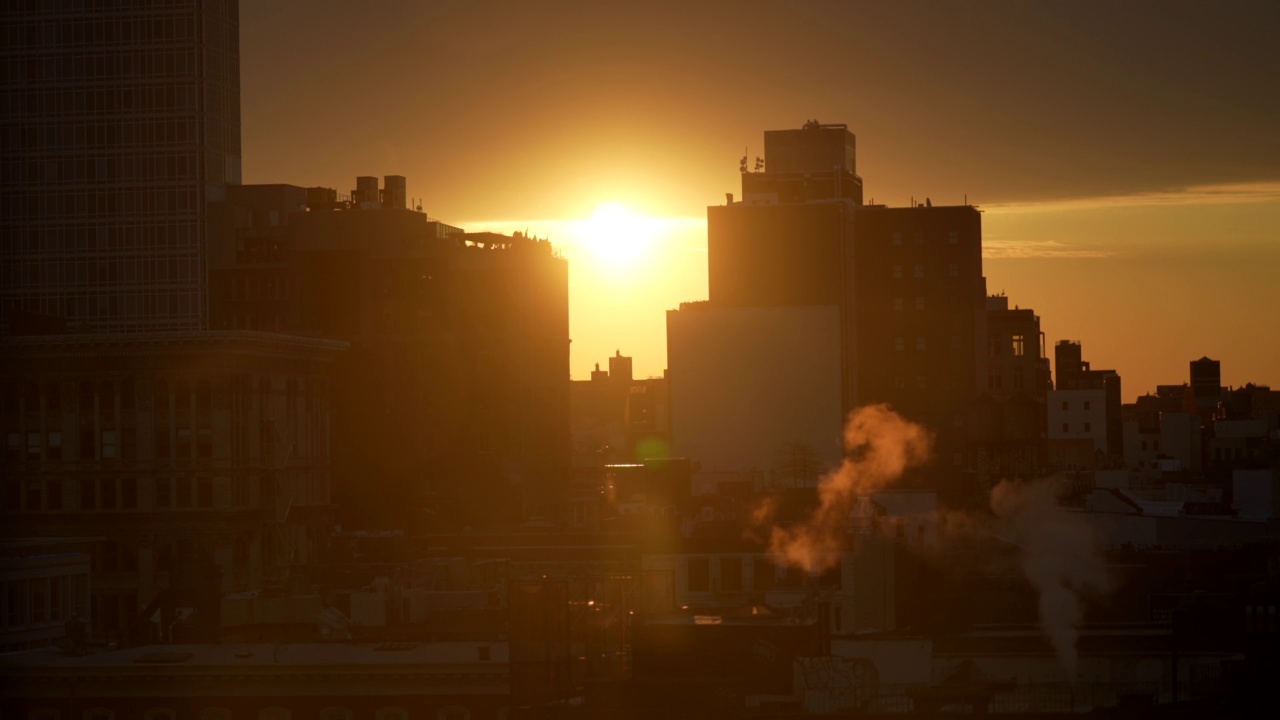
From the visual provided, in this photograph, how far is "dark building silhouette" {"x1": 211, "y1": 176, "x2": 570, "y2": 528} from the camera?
153 metres

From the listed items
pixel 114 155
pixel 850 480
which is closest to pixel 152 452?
pixel 114 155

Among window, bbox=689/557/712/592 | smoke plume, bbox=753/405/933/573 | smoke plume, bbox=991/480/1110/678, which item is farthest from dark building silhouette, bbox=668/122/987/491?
window, bbox=689/557/712/592

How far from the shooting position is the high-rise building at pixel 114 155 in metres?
155

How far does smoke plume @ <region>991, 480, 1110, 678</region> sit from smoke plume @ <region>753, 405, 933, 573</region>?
8987mm

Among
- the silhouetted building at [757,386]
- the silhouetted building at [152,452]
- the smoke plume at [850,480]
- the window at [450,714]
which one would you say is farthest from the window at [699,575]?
the silhouetted building at [757,386]

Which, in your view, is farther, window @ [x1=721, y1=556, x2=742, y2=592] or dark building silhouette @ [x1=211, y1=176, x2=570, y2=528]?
dark building silhouette @ [x1=211, y1=176, x2=570, y2=528]

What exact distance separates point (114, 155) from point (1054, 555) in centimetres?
9102

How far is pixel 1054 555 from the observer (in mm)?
97188

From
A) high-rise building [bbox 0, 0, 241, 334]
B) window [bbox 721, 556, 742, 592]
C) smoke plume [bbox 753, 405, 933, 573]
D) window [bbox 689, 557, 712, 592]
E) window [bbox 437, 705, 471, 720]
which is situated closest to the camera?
window [bbox 437, 705, 471, 720]

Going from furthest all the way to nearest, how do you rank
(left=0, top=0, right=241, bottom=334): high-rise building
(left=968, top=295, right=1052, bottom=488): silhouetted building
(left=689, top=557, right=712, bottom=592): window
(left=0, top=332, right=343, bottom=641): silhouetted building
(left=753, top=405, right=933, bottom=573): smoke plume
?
(left=0, top=0, right=241, bottom=334): high-rise building < (left=968, top=295, right=1052, bottom=488): silhouetted building < (left=0, top=332, right=343, bottom=641): silhouetted building < (left=753, top=405, right=933, bottom=573): smoke plume < (left=689, top=557, right=712, bottom=592): window

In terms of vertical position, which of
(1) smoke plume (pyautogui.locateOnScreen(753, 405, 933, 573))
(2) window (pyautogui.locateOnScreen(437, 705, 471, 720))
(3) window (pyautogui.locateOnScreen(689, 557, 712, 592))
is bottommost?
(2) window (pyautogui.locateOnScreen(437, 705, 471, 720))

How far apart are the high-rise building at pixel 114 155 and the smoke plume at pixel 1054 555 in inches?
2670

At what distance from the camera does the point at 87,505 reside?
120 metres

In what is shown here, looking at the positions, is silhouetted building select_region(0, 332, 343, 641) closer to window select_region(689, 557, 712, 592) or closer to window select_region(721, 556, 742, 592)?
window select_region(689, 557, 712, 592)
